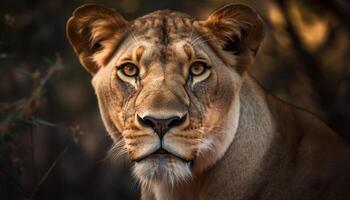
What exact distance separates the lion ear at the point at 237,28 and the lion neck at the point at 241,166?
0.78ft

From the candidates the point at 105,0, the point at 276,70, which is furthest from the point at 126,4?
the point at 276,70

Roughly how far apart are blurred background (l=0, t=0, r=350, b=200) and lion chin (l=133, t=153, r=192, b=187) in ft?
12.3

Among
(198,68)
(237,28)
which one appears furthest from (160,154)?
(237,28)

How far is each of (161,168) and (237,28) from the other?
3.39ft

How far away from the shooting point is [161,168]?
5.08 m

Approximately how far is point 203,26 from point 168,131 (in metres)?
0.91

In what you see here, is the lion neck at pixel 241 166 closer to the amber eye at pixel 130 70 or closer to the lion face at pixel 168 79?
the lion face at pixel 168 79

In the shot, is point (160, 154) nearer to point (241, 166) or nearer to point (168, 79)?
point (168, 79)

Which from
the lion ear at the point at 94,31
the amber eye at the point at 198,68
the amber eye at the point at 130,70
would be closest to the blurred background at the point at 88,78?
the lion ear at the point at 94,31

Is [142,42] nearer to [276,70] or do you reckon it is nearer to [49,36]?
[276,70]

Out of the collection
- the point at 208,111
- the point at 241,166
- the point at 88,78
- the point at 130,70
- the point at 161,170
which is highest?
the point at 130,70

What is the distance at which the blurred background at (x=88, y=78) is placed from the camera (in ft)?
31.6

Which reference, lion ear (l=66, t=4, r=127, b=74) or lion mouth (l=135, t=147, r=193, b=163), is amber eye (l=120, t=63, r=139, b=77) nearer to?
lion ear (l=66, t=4, r=127, b=74)

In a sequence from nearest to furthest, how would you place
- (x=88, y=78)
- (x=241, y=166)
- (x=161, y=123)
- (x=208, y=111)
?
1. (x=161, y=123)
2. (x=208, y=111)
3. (x=241, y=166)
4. (x=88, y=78)
